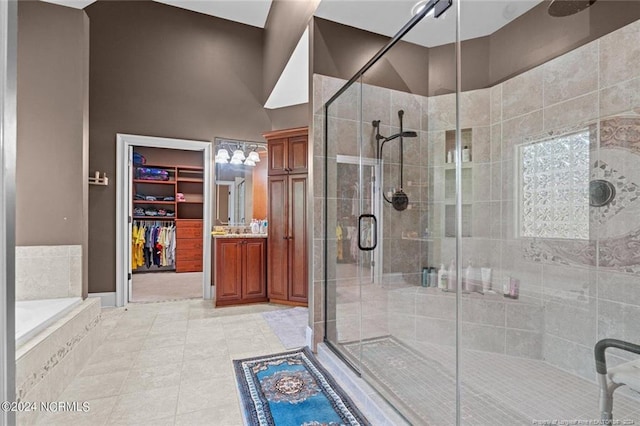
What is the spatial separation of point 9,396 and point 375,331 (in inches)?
90.5

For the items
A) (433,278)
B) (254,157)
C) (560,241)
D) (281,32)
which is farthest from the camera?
(254,157)

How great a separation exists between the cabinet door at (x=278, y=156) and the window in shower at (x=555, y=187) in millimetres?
2515

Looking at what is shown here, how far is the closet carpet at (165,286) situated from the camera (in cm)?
422

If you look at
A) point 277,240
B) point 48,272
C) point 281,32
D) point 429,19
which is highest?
point 281,32

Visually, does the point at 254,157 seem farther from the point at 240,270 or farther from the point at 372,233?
the point at 372,233

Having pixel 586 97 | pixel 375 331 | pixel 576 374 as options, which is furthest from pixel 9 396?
pixel 586 97

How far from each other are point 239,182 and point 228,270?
1339 mm

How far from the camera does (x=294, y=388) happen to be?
1.98 m

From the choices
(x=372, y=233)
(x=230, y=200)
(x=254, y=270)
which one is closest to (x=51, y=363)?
(x=254, y=270)

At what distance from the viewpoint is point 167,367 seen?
88.7 inches

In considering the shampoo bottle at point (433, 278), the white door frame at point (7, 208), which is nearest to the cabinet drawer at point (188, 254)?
the shampoo bottle at point (433, 278)

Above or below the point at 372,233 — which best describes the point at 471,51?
above

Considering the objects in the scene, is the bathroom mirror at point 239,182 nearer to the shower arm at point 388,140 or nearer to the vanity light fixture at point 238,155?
the vanity light fixture at point 238,155

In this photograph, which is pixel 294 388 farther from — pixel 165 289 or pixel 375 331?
pixel 165 289
